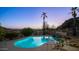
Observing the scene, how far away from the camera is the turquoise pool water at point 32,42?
2.78 meters

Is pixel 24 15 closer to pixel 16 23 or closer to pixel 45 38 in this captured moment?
pixel 16 23

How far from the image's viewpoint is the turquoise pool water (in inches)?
109

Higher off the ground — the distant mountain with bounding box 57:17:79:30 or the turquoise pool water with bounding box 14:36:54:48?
the distant mountain with bounding box 57:17:79:30

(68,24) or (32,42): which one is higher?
(68,24)

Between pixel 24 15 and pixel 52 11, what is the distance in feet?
1.46

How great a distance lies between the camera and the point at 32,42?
278 cm

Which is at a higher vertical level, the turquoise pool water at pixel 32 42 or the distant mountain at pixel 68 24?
the distant mountain at pixel 68 24


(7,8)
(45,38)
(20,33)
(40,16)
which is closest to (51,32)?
(45,38)

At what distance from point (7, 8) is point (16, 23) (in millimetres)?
271

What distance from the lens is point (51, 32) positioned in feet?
9.26
